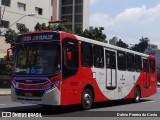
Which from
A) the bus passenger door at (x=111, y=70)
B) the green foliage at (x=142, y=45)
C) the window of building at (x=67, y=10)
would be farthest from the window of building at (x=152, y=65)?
the window of building at (x=67, y=10)

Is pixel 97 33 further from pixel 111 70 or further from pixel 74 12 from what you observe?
pixel 74 12

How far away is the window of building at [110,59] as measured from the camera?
1838 centimetres

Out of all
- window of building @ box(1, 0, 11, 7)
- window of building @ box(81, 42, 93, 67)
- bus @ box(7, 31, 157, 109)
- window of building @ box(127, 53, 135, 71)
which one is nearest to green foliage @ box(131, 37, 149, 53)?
window of building @ box(1, 0, 11, 7)

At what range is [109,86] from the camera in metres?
18.5

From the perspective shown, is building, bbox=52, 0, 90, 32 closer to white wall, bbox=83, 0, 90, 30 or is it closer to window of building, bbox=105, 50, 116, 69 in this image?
white wall, bbox=83, 0, 90, 30

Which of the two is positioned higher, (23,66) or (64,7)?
(64,7)

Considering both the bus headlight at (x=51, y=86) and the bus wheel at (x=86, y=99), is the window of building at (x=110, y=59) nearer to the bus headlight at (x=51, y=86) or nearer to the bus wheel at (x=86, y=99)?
the bus wheel at (x=86, y=99)

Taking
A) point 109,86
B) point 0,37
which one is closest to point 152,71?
point 109,86

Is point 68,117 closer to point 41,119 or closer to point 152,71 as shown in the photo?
point 41,119

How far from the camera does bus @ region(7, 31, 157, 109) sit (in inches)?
560

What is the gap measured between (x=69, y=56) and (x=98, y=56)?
3.30 metres

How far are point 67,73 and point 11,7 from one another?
43.8 metres

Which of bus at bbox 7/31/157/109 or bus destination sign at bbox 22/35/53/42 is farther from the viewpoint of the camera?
bus destination sign at bbox 22/35/53/42

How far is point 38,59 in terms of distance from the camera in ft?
47.9
